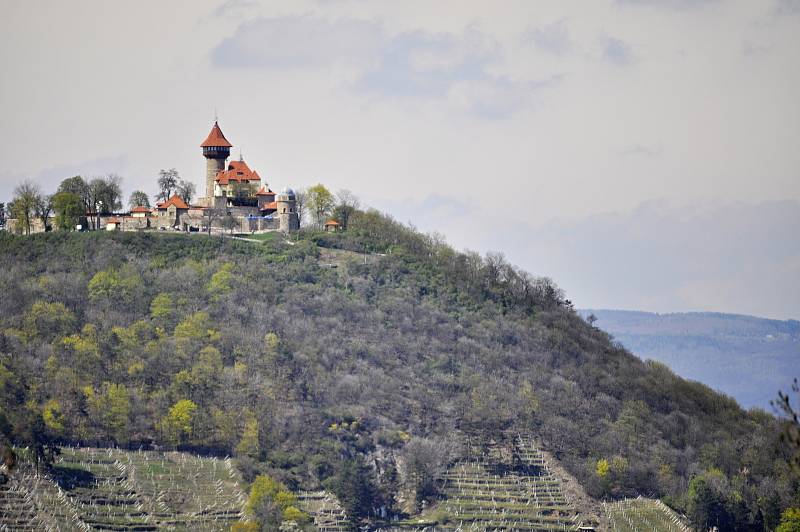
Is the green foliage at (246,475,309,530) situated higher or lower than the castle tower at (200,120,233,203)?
lower

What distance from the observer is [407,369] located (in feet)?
291

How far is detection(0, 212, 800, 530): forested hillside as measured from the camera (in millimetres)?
76938

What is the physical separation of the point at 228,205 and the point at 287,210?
406cm

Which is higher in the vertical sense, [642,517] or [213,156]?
[213,156]

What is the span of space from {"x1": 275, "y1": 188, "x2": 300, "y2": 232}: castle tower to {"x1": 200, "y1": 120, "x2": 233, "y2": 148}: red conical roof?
17.5 feet

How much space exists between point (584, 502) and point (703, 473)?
358 inches

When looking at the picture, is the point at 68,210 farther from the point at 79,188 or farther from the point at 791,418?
the point at 791,418

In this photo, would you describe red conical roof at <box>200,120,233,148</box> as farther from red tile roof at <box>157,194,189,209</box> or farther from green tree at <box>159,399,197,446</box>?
green tree at <box>159,399,197,446</box>

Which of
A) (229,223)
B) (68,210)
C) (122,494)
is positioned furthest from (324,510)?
(68,210)

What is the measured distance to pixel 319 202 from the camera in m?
103

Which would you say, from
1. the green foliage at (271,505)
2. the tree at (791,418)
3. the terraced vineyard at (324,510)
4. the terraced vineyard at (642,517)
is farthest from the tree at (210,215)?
the tree at (791,418)

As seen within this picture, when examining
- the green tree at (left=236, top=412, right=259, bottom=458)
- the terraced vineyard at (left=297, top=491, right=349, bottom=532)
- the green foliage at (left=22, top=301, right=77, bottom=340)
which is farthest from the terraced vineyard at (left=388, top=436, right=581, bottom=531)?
the green foliage at (left=22, top=301, right=77, bottom=340)

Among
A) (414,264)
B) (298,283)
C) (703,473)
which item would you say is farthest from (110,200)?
(703,473)

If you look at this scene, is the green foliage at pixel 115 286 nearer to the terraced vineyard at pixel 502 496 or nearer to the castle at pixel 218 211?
Result: the castle at pixel 218 211
